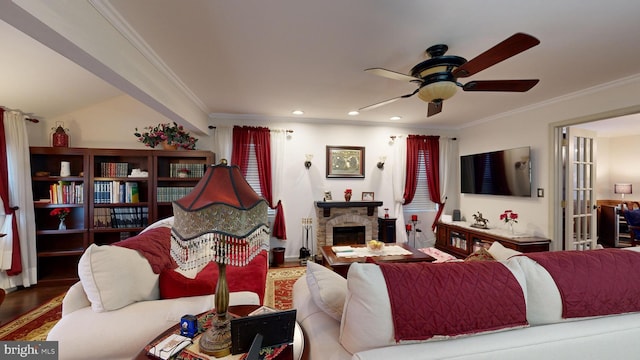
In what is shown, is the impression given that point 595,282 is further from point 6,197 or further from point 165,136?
point 6,197

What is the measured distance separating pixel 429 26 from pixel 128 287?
2468 millimetres

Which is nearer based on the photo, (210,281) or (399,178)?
(210,281)

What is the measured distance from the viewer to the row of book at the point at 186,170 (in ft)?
12.0

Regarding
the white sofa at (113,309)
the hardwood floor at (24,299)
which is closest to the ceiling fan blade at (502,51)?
the white sofa at (113,309)

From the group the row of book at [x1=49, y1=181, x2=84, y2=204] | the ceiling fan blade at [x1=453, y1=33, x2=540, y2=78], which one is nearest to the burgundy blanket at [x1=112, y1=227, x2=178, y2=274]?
the row of book at [x1=49, y1=181, x2=84, y2=204]

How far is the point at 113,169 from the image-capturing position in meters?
3.52

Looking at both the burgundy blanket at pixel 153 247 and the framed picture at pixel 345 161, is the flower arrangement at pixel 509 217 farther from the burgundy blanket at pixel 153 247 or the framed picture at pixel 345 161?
the burgundy blanket at pixel 153 247

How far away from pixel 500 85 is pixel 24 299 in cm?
524

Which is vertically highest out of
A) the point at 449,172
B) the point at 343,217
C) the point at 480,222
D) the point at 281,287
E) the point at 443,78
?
the point at 443,78

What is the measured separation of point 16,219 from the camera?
2961mm

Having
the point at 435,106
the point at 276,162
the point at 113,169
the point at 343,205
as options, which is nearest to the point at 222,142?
the point at 276,162

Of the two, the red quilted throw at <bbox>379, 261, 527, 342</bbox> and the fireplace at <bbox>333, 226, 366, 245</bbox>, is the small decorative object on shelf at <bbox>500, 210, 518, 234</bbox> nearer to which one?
the fireplace at <bbox>333, 226, 366, 245</bbox>

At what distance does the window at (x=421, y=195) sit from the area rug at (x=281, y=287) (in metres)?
2.40

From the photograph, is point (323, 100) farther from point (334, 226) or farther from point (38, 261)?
point (38, 261)
